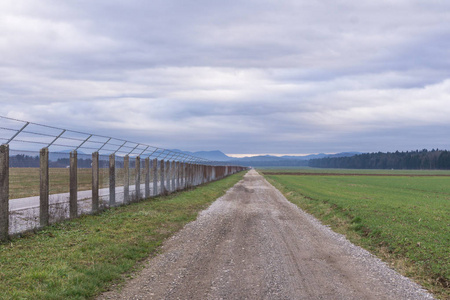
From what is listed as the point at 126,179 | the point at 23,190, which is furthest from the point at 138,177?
the point at 23,190

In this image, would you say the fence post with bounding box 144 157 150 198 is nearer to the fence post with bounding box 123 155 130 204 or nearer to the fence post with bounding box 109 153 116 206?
the fence post with bounding box 123 155 130 204

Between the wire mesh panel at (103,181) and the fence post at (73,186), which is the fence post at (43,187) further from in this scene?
the wire mesh panel at (103,181)

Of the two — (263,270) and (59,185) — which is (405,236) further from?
(59,185)

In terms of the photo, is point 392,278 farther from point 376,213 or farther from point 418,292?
point 376,213

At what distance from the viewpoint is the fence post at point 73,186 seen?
14.0 meters

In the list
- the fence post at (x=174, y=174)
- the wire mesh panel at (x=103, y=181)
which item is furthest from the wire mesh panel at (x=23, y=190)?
the fence post at (x=174, y=174)

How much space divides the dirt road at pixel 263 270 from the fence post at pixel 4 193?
4407 mm

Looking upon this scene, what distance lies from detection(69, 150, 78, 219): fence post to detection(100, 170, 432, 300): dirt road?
450cm

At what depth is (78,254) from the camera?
8.77 m

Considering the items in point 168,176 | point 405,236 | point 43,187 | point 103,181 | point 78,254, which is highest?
point 43,187

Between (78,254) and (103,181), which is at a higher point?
(103,181)

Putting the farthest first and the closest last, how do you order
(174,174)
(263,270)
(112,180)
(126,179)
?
(174,174)
(126,179)
(112,180)
(263,270)

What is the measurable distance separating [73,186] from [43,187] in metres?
1.97

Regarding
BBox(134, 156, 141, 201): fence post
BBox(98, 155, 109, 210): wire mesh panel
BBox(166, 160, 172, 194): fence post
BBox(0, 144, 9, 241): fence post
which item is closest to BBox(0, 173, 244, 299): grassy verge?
BBox(0, 144, 9, 241): fence post
